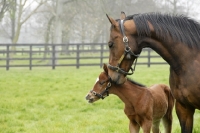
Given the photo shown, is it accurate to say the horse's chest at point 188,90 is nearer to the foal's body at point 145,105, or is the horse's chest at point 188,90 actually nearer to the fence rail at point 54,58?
the foal's body at point 145,105

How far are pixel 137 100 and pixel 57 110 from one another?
3552 millimetres

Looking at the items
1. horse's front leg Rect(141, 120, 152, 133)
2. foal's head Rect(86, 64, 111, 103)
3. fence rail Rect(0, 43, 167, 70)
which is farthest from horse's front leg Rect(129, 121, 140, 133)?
fence rail Rect(0, 43, 167, 70)

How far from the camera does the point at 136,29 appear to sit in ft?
10.6

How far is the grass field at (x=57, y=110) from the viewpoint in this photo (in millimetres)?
6008

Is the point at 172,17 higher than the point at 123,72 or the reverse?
higher

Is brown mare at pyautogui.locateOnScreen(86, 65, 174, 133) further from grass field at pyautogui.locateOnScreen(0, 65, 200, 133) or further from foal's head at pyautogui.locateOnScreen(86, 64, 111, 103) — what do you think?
grass field at pyautogui.locateOnScreen(0, 65, 200, 133)

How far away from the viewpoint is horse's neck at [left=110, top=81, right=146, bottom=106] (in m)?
4.55

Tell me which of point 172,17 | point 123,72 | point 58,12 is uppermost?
point 58,12

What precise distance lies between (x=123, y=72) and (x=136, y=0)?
20669 millimetres

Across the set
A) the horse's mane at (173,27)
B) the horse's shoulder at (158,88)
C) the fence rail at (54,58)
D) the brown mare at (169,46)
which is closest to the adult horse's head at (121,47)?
the brown mare at (169,46)

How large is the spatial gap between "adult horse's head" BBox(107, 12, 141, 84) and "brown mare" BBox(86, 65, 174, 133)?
119 centimetres

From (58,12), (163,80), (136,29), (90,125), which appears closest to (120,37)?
(136,29)

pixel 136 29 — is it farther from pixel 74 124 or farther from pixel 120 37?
pixel 74 124

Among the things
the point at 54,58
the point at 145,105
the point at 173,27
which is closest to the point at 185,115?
the point at 173,27
